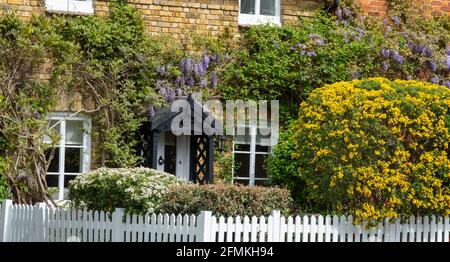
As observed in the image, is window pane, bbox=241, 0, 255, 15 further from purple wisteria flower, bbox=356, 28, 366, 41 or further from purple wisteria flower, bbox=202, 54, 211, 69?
purple wisteria flower, bbox=356, 28, 366, 41

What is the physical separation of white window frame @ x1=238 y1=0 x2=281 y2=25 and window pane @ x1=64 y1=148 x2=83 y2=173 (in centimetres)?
374

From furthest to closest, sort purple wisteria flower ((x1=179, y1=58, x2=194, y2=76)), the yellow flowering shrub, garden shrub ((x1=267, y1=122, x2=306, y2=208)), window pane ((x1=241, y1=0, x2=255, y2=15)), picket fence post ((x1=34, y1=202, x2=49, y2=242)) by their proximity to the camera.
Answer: window pane ((x1=241, y1=0, x2=255, y2=15)) < purple wisteria flower ((x1=179, y1=58, x2=194, y2=76)) < garden shrub ((x1=267, y1=122, x2=306, y2=208)) < picket fence post ((x1=34, y1=202, x2=49, y2=242)) < the yellow flowering shrub

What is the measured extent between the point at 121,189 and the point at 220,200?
1.44m

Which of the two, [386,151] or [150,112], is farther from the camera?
[150,112]

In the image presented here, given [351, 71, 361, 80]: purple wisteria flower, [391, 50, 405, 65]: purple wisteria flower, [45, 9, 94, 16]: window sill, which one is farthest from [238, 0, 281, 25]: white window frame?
[45, 9, 94, 16]: window sill

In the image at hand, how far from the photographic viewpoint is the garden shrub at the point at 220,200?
13.0 meters

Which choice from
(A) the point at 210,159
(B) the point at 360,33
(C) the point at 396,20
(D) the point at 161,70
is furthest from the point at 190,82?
(C) the point at 396,20

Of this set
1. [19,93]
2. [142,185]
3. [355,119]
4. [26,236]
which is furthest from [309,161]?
[19,93]

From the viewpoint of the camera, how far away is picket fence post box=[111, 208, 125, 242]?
13.1 m

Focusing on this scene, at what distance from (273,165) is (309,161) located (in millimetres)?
3504

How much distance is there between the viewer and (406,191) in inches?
548

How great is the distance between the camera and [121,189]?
13.6 metres

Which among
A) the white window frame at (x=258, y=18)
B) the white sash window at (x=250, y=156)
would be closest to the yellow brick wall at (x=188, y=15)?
the white window frame at (x=258, y=18)

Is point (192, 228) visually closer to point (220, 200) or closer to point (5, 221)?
point (220, 200)
